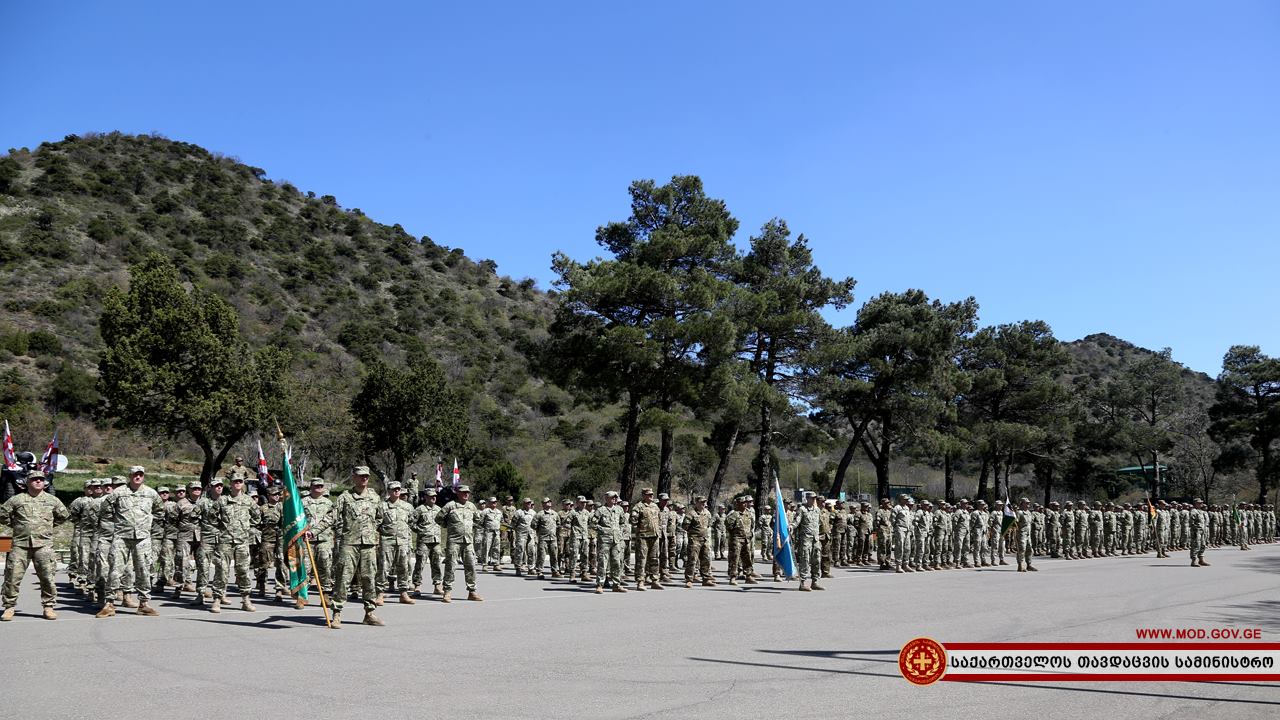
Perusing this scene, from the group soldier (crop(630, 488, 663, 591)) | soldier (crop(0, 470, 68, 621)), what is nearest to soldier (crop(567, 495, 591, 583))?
soldier (crop(630, 488, 663, 591))

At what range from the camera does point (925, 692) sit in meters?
7.84

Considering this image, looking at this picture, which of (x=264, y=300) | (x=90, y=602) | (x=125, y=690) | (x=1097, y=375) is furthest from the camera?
(x=1097, y=375)

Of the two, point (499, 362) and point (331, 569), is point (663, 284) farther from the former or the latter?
point (499, 362)

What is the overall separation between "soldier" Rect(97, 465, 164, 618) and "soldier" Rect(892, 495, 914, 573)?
16.3 meters

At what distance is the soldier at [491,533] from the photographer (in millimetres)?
20672

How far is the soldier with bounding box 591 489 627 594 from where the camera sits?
16438mm

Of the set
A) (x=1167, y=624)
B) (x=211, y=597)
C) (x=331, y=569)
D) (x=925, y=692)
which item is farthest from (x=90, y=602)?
(x=1167, y=624)

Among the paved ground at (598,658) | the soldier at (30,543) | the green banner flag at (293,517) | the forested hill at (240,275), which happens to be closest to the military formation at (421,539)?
the soldier at (30,543)

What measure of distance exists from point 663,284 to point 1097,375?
10428cm

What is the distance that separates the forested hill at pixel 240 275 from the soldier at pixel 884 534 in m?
28.7

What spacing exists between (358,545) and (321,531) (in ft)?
6.13

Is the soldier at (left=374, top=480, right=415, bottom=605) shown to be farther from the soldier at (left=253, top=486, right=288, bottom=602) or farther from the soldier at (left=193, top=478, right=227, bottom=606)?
the soldier at (left=193, top=478, right=227, bottom=606)

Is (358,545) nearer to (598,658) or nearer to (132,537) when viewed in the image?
(132,537)

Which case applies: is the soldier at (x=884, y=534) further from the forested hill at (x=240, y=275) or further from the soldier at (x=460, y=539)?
the forested hill at (x=240, y=275)
